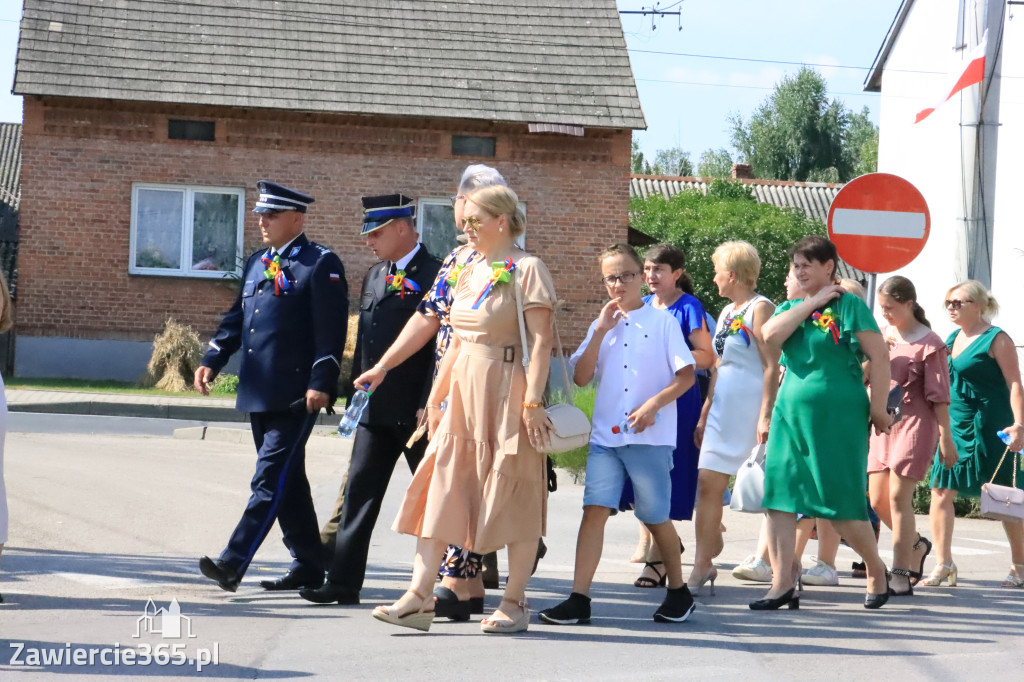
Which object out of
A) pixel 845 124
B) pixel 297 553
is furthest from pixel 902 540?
pixel 845 124

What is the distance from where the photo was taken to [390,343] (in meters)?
6.71

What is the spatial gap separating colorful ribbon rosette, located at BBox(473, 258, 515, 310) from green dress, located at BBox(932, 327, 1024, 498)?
335 centimetres

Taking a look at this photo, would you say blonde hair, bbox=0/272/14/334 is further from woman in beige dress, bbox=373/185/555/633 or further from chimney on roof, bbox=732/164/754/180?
chimney on roof, bbox=732/164/754/180

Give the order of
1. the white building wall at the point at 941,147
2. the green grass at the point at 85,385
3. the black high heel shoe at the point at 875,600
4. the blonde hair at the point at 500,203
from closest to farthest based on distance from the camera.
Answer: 1. the blonde hair at the point at 500,203
2. the black high heel shoe at the point at 875,600
3. the green grass at the point at 85,385
4. the white building wall at the point at 941,147

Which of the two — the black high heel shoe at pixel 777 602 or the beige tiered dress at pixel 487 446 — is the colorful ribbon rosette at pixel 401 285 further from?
the black high heel shoe at pixel 777 602

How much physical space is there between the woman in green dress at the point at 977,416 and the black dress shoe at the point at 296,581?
359cm

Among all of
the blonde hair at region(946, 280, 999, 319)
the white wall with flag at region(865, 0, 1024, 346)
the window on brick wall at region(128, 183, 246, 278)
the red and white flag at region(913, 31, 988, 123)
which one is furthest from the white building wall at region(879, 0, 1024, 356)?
the blonde hair at region(946, 280, 999, 319)

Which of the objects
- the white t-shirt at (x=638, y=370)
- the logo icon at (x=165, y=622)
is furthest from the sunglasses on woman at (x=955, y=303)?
the logo icon at (x=165, y=622)

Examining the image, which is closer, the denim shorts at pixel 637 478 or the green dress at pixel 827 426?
the denim shorts at pixel 637 478

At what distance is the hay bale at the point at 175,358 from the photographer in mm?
20562

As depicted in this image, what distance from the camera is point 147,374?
21.1 meters

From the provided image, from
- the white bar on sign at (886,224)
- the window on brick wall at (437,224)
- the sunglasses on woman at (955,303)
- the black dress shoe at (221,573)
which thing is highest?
the window on brick wall at (437,224)

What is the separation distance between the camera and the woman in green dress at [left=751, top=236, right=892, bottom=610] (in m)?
6.63

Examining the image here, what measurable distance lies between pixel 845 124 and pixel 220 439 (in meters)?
57.6
